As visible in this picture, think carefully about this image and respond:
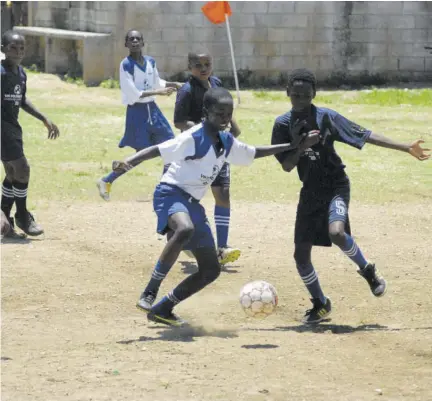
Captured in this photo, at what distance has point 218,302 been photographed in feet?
29.5

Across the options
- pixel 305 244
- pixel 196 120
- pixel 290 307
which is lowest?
pixel 290 307

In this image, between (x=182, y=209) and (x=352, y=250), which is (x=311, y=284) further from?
(x=182, y=209)

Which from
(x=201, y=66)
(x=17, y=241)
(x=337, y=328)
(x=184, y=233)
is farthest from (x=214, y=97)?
(x=17, y=241)

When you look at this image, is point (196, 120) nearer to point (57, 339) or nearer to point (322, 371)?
point (57, 339)

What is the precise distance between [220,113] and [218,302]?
75.2 inches

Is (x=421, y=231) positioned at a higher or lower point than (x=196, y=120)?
lower

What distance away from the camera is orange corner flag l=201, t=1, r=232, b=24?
2145 cm

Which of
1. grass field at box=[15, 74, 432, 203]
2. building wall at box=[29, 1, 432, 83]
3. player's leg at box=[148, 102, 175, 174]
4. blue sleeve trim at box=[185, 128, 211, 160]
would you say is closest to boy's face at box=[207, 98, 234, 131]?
blue sleeve trim at box=[185, 128, 211, 160]

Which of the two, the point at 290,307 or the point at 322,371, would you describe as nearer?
the point at 322,371

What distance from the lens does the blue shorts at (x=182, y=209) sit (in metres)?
7.78

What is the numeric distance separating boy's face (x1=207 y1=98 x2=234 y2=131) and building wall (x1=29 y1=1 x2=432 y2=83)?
1605cm

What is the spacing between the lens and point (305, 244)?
8344 millimetres

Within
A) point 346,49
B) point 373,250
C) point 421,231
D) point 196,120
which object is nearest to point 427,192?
point 421,231

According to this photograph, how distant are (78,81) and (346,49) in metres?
5.84
